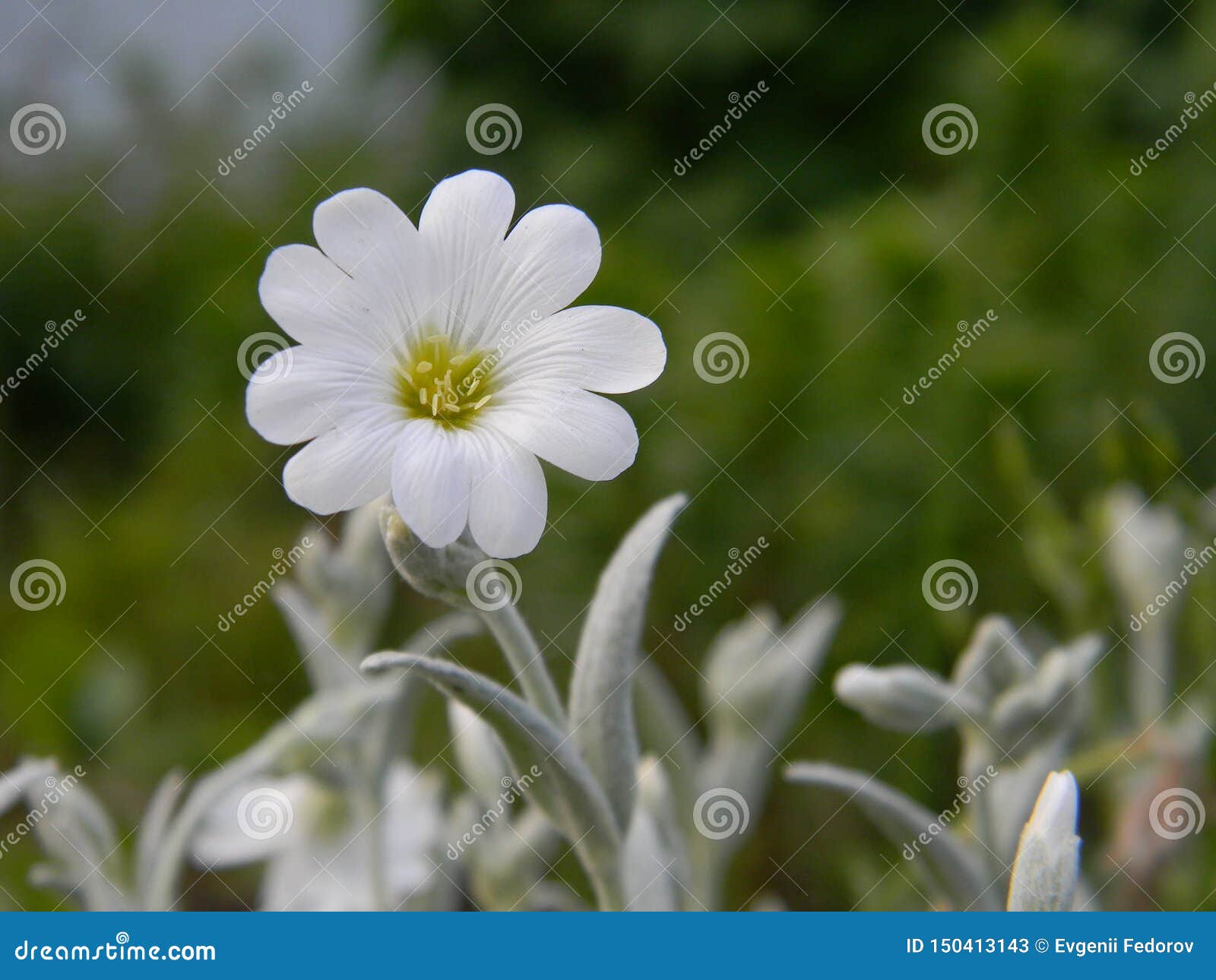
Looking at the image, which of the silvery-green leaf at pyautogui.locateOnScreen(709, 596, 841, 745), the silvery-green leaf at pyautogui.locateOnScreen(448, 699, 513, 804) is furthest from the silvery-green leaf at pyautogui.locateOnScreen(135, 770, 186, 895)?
the silvery-green leaf at pyautogui.locateOnScreen(709, 596, 841, 745)

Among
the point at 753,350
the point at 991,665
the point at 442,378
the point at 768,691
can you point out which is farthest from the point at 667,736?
the point at 753,350

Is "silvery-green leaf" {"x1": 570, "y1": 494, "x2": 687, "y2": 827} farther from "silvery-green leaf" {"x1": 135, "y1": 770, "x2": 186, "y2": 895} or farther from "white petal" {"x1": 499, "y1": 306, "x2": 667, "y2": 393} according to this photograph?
"silvery-green leaf" {"x1": 135, "y1": 770, "x2": 186, "y2": 895}

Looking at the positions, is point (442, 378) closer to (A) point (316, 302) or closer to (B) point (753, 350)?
(A) point (316, 302)

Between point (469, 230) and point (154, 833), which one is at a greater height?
point (469, 230)

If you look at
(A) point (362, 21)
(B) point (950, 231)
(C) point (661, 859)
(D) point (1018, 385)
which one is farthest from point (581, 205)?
(C) point (661, 859)

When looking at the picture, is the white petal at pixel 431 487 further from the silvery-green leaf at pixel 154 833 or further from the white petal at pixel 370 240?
the silvery-green leaf at pixel 154 833

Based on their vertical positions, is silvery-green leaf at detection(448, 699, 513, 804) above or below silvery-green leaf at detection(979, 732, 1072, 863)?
below
